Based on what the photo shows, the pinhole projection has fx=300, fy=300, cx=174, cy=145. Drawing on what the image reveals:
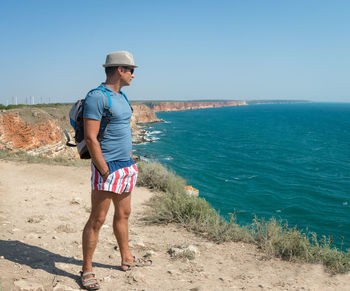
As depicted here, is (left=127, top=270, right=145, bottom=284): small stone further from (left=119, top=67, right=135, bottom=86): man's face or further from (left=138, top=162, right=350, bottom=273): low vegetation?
(left=119, top=67, right=135, bottom=86): man's face

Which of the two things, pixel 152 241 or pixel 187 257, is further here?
pixel 152 241

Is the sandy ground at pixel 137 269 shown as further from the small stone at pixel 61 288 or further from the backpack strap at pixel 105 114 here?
the backpack strap at pixel 105 114

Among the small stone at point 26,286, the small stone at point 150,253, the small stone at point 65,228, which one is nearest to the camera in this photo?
the small stone at point 26,286

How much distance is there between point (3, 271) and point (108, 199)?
1370mm

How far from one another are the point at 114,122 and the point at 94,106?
26cm

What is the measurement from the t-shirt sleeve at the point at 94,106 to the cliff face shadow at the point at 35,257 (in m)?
1.70

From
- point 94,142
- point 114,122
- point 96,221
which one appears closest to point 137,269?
point 96,221

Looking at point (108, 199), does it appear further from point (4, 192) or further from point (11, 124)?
point (11, 124)

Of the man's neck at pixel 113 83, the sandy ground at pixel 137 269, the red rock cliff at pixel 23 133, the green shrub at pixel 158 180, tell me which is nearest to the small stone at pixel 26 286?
the sandy ground at pixel 137 269

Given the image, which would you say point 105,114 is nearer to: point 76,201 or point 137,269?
point 137,269

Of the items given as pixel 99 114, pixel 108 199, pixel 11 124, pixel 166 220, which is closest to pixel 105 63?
pixel 99 114

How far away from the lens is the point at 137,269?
3338 millimetres

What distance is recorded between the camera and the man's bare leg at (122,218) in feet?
10.0

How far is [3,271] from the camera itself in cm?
306
